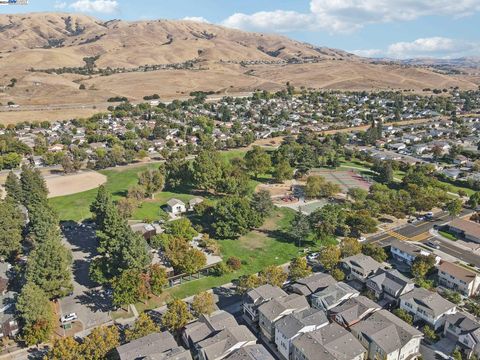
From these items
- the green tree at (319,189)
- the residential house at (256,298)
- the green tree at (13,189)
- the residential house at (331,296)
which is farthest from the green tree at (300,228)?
the green tree at (13,189)

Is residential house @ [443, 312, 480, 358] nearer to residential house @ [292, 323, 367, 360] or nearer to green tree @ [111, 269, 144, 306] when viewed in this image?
residential house @ [292, 323, 367, 360]

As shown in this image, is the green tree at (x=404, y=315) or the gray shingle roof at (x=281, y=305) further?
the green tree at (x=404, y=315)

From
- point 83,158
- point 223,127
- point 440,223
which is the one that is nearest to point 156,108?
point 223,127

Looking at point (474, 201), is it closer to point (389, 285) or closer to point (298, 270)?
point (389, 285)

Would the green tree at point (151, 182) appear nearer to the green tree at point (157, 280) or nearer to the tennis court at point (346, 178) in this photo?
the green tree at point (157, 280)

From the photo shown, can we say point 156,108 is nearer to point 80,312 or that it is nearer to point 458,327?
point 80,312

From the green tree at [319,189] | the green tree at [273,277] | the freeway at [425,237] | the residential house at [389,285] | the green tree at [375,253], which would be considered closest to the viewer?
the residential house at [389,285]

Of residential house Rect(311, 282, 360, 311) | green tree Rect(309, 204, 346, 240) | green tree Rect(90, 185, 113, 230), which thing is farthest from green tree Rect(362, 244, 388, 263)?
green tree Rect(90, 185, 113, 230)
